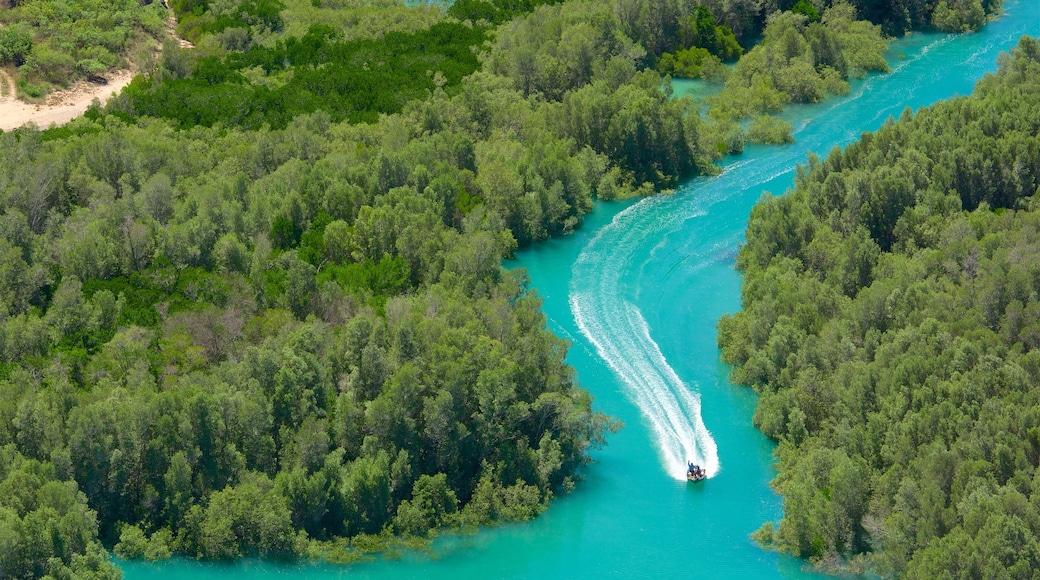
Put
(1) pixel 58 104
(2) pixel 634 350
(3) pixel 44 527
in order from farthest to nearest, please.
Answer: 1. (1) pixel 58 104
2. (2) pixel 634 350
3. (3) pixel 44 527

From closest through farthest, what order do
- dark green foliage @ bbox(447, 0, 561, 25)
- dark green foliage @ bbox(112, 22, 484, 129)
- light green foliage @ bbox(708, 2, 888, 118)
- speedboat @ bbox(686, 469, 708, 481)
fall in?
1. speedboat @ bbox(686, 469, 708, 481)
2. dark green foliage @ bbox(112, 22, 484, 129)
3. light green foliage @ bbox(708, 2, 888, 118)
4. dark green foliage @ bbox(447, 0, 561, 25)

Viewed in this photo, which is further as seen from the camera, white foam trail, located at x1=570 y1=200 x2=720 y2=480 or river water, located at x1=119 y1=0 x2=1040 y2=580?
white foam trail, located at x1=570 y1=200 x2=720 y2=480

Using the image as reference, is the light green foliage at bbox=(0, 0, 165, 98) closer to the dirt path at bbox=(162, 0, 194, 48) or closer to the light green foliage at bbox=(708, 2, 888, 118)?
the dirt path at bbox=(162, 0, 194, 48)

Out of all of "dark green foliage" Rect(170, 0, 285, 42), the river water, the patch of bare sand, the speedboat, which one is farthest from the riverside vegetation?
the patch of bare sand

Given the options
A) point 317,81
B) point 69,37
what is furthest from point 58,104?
point 317,81

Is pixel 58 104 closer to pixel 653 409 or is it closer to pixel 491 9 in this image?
pixel 491 9

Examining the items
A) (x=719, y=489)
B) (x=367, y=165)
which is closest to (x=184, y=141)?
(x=367, y=165)
